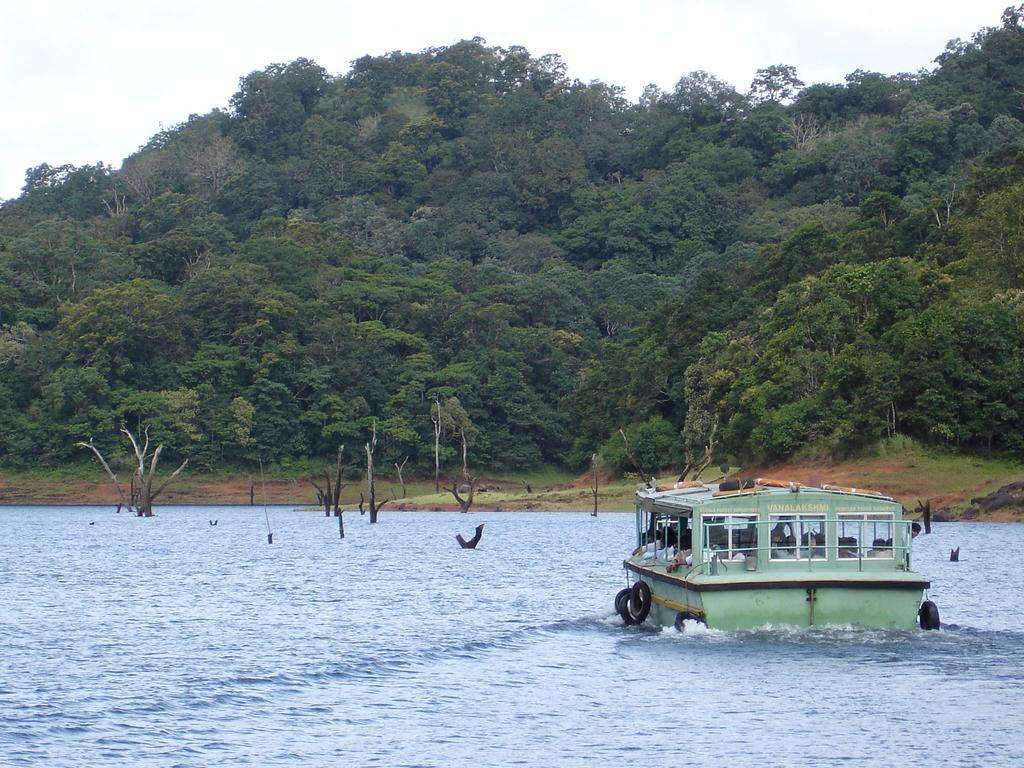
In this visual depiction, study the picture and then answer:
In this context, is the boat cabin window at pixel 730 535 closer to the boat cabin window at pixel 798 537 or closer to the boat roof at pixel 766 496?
the boat roof at pixel 766 496

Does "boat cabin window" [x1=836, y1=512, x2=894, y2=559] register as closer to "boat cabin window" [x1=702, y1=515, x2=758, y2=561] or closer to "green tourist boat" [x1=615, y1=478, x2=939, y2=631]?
"green tourist boat" [x1=615, y1=478, x2=939, y2=631]

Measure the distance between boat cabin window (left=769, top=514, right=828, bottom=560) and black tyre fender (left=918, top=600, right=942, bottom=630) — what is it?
2.65m

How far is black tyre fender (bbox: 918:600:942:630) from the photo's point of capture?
32.5m

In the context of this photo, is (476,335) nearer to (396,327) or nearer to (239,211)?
(396,327)

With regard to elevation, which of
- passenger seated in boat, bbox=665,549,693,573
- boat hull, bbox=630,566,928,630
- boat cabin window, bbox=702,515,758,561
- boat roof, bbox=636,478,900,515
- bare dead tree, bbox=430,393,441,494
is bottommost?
boat hull, bbox=630,566,928,630

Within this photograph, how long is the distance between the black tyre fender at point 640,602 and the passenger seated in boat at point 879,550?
18.3 ft

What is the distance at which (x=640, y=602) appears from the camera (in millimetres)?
35219

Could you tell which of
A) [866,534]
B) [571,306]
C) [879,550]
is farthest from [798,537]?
[571,306]

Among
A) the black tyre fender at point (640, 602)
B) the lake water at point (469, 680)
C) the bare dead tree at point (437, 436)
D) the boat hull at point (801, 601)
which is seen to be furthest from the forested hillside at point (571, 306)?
the boat hull at point (801, 601)

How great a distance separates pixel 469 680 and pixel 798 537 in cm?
799

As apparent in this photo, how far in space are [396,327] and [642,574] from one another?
108 meters

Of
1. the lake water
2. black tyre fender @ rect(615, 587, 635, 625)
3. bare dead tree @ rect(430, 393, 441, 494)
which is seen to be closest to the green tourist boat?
the lake water

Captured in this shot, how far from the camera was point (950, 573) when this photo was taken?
5153 centimetres

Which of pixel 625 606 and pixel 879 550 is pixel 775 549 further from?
pixel 625 606
